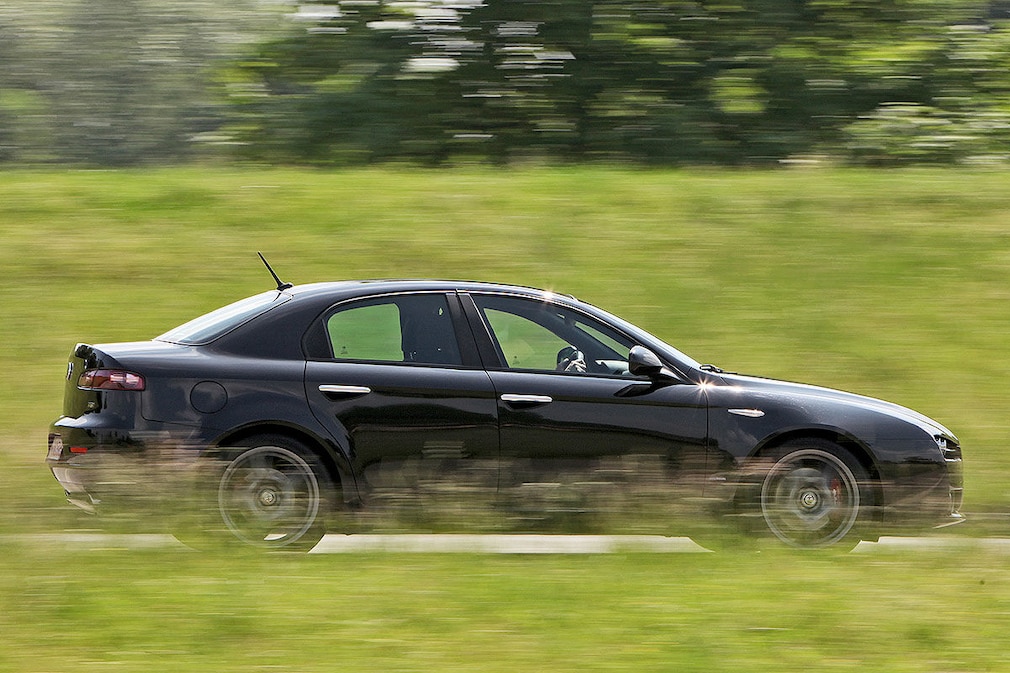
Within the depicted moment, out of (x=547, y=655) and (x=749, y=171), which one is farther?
A: (x=749, y=171)

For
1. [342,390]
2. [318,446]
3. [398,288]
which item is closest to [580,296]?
[398,288]

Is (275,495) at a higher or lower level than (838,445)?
lower

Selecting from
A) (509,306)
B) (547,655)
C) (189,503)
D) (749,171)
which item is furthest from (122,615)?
(749,171)

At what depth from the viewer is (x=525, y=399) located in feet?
21.3

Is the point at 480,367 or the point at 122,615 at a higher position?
the point at 480,367

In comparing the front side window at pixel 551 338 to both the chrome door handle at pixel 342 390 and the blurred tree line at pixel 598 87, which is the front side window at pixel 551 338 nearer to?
the chrome door handle at pixel 342 390

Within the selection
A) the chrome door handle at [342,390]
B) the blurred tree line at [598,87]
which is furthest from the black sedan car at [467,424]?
the blurred tree line at [598,87]

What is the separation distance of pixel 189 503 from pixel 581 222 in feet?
22.3

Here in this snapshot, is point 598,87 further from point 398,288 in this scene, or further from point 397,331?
point 397,331

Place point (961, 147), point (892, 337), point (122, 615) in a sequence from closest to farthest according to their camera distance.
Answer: point (122, 615) → point (892, 337) → point (961, 147)

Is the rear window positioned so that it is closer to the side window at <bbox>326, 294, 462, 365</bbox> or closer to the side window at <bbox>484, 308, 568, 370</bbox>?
the side window at <bbox>326, 294, 462, 365</bbox>

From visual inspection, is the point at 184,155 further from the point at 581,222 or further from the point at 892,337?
the point at 892,337

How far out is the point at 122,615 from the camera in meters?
5.00

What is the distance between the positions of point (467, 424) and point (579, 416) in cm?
58
